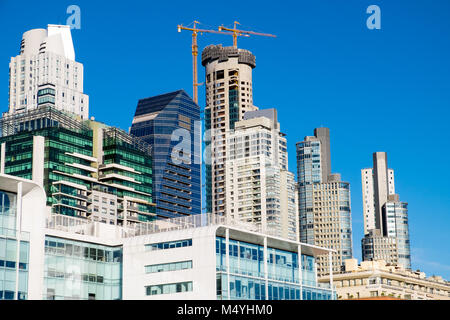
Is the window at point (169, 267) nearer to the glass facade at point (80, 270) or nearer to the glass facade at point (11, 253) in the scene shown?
the glass facade at point (80, 270)

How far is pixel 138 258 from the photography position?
10606cm

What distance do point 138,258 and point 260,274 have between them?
17.2m

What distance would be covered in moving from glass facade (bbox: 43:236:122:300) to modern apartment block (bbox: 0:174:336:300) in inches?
4.7

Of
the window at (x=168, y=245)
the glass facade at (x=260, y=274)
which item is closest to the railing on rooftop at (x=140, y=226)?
the window at (x=168, y=245)

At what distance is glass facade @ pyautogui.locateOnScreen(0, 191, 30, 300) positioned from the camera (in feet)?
281

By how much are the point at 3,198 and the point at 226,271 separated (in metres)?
30.5

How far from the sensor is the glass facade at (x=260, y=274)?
103 metres

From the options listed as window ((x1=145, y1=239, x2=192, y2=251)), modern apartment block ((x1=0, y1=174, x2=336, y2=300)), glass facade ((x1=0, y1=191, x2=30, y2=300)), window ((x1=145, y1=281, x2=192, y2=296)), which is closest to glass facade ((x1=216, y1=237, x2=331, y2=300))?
modern apartment block ((x1=0, y1=174, x2=336, y2=300))

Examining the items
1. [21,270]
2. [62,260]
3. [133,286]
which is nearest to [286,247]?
[133,286]

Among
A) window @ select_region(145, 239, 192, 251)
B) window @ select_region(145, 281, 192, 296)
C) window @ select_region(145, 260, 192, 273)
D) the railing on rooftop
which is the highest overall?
the railing on rooftop

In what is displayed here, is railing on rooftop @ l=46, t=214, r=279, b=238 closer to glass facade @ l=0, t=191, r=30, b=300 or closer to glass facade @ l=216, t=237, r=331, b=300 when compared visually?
glass facade @ l=216, t=237, r=331, b=300

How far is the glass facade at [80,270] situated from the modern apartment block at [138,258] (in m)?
0.12

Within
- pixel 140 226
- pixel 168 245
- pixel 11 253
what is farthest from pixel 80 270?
pixel 140 226
